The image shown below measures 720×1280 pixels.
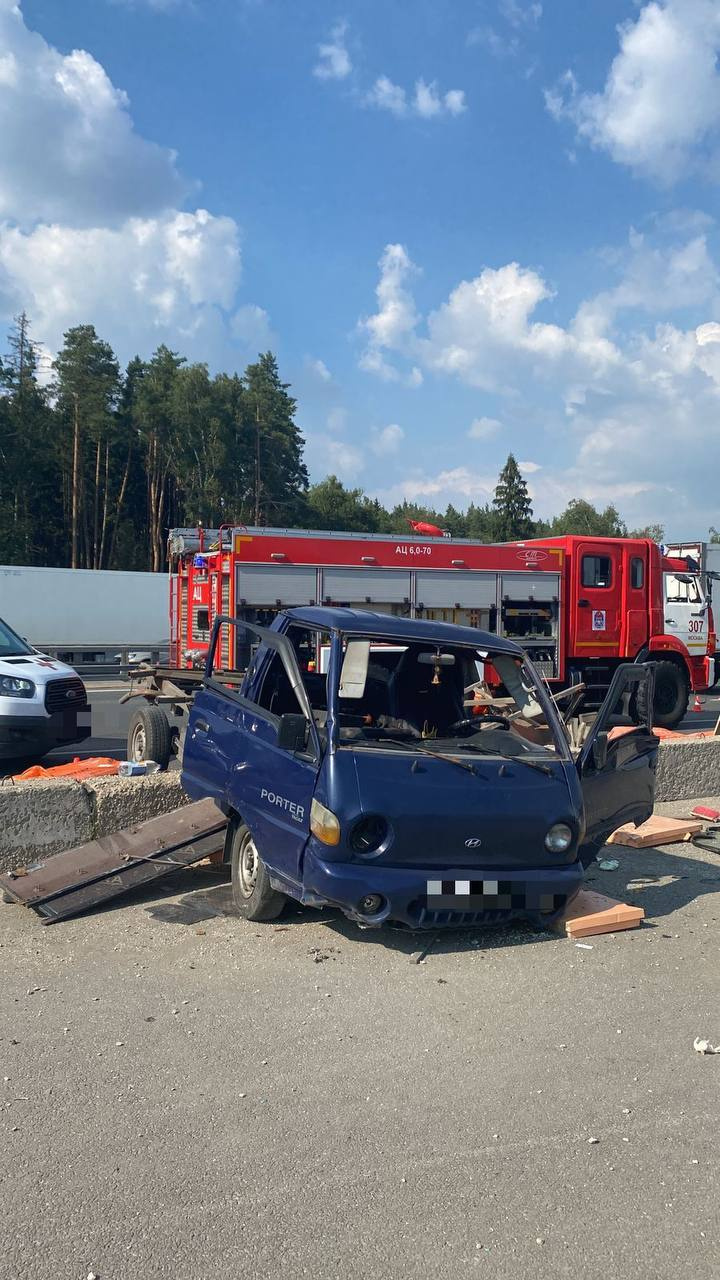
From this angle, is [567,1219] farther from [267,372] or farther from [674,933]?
[267,372]

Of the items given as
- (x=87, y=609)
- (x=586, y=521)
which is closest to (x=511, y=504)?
(x=586, y=521)

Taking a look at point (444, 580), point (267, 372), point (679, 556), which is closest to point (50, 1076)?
point (444, 580)

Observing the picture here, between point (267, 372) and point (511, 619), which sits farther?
point (267, 372)

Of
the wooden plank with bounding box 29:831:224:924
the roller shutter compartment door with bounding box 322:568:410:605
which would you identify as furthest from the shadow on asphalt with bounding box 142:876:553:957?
the roller shutter compartment door with bounding box 322:568:410:605

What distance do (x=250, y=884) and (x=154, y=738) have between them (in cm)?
420

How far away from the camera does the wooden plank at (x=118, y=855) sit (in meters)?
5.73

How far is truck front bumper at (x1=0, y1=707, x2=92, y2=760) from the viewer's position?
9828mm

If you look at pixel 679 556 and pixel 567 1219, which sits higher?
pixel 679 556

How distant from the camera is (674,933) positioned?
18.9 feet

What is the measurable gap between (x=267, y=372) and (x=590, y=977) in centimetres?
6114

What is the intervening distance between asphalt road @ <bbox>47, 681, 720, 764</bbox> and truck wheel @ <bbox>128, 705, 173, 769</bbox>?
1.98 metres

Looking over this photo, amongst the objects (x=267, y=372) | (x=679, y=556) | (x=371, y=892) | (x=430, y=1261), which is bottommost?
(x=430, y=1261)

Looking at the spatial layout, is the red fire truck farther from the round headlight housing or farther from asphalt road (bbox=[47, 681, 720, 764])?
the round headlight housing

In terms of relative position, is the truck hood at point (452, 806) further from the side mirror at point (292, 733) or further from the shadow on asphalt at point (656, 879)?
the shadow on asphalt at point (656, 879)
